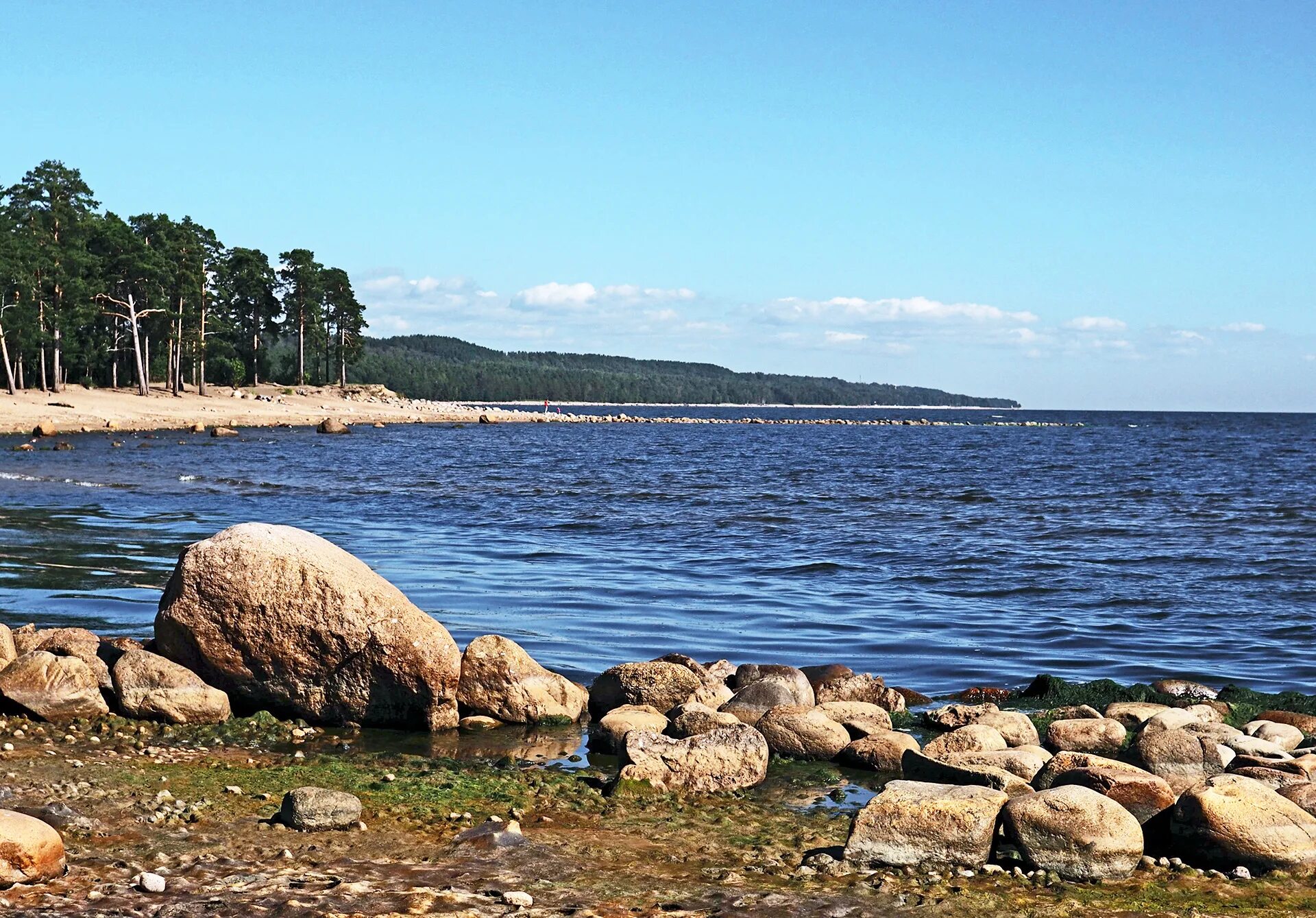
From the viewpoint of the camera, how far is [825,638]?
16.1 m

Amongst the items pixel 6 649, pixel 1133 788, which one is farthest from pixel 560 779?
pixel 6 649

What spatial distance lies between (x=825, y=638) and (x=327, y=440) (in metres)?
61.4

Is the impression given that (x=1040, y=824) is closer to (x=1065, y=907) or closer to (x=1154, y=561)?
(x=1065, y=907)

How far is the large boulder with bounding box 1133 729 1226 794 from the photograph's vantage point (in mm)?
9281

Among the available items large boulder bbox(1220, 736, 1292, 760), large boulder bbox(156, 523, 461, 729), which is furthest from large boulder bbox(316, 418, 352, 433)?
large boulder bbox(1220, 736, 1292, 760)

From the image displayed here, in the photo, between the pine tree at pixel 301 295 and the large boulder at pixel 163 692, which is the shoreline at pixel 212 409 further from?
the large boulder at pixel 163 692

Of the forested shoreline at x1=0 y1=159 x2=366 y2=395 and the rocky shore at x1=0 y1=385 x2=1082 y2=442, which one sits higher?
the forested shoreline at x1=0 y1=159 x2=366 y2=395

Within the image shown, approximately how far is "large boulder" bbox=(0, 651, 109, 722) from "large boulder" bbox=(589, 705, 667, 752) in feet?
13.0

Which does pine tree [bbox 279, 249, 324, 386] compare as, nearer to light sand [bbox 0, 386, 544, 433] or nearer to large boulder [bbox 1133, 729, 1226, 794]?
light sand [bbox 0, 386, 544, 433]

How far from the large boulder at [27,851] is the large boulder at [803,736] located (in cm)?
528

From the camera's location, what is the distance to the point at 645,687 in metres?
11.3

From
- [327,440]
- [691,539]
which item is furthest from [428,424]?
[691,539]

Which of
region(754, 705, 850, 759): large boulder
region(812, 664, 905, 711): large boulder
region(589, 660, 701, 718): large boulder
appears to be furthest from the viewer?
region(812, 664, 905, 711): large boulder

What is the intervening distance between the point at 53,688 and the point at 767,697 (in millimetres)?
5914
